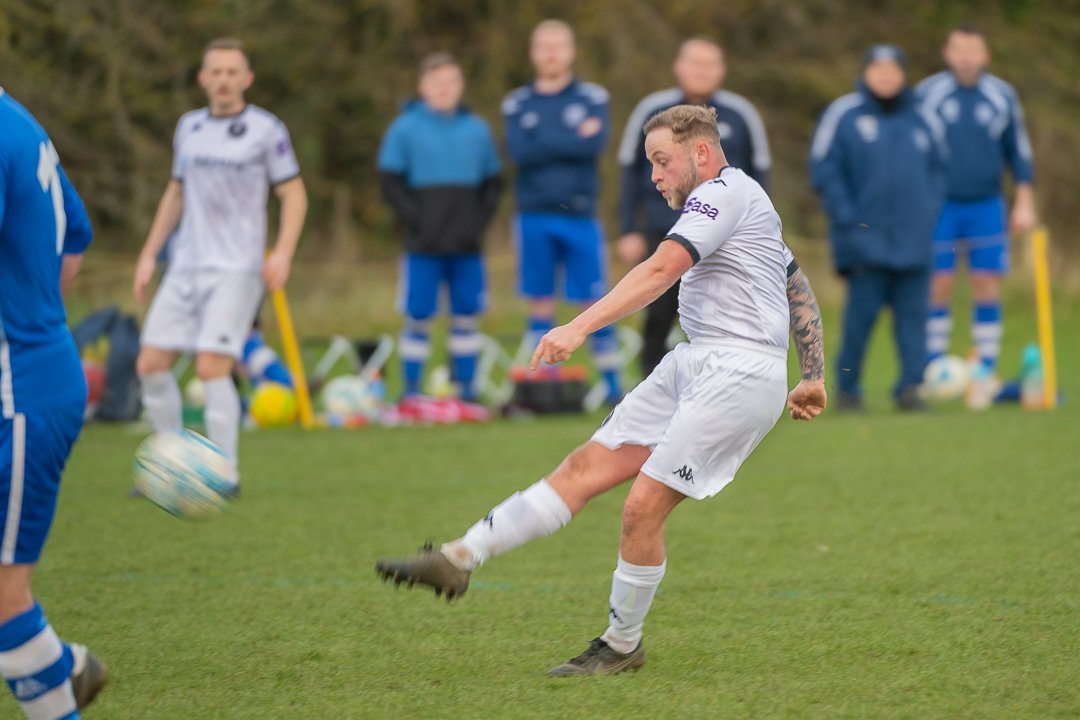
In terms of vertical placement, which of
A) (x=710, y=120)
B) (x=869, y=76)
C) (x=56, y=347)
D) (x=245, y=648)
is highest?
(x=869, y=76)

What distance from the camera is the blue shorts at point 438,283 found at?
10.8 meters

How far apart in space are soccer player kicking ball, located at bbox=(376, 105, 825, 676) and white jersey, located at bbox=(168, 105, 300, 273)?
3627 mm

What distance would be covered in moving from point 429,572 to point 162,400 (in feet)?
13.3

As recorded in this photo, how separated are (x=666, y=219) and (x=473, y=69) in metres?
12.1

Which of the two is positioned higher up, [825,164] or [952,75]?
[952,75]

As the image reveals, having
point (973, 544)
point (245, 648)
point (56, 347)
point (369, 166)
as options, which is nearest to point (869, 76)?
point (973, 544)

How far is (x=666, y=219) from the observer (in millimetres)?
10078

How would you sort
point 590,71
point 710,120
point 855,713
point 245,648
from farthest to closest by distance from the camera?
point 590,71 → point 245,648 → point 710,120 → point 855,713

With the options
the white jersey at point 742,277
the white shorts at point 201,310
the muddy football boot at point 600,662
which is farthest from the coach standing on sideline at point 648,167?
the muddy football boot at point 600,662

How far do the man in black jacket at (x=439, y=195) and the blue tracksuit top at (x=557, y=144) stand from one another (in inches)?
10.3

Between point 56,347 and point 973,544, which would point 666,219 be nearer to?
point 973,544

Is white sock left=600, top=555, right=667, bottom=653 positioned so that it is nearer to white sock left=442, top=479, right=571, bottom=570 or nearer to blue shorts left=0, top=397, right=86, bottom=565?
white sock left=442, top=479, right=571, bottom=570

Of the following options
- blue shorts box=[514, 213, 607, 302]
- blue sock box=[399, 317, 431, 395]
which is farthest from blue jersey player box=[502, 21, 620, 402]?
blue sock box=[399, 317, 431, 395]

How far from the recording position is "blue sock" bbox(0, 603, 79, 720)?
11.7ft
